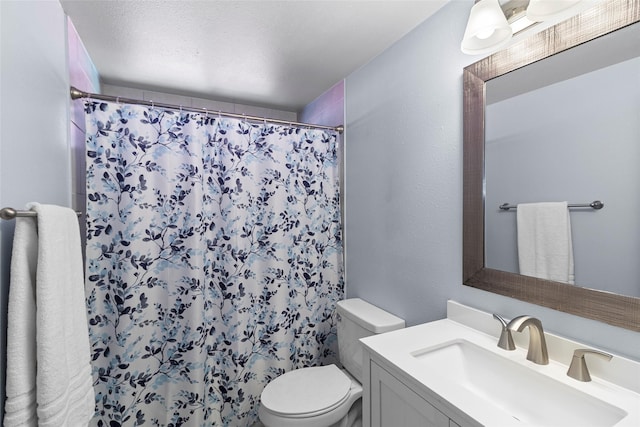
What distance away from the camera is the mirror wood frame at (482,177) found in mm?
813

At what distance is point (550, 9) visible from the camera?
84 cm

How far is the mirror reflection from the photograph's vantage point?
2.65 feet

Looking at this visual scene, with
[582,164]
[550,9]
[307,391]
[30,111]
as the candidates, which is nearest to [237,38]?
[30,111]

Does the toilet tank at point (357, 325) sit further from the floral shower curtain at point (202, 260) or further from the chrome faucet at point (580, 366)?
the chrome faucet at point (580, 366)

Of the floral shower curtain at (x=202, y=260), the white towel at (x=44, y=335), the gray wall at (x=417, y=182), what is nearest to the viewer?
the white towel at (x=44, y=335)

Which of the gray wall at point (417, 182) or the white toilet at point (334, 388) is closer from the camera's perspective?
the gray wall at point (417, 182)

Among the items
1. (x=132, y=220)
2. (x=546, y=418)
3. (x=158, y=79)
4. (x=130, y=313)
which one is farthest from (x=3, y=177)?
(x=546, y=418)

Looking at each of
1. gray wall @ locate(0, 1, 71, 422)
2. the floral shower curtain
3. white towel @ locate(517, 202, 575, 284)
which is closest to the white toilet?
the floral shower curtain

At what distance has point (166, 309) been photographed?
162 cm

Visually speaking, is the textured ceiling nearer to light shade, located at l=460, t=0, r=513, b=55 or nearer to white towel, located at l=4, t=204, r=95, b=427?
light shade, located at l=460, t=0, r=513, b=55

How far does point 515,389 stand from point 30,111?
1.80 meters

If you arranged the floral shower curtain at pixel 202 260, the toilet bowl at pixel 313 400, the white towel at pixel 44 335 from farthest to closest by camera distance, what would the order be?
1. the floral shower curtain at pixel 202 260
2. the toilet bowl at pixel 313 400
3. the white towel at pixel 44 335

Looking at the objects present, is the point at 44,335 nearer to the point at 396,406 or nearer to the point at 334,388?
the point at 396,406

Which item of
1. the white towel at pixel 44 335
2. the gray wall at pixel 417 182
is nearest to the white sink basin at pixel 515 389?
the gray wall at pixel 417 182
